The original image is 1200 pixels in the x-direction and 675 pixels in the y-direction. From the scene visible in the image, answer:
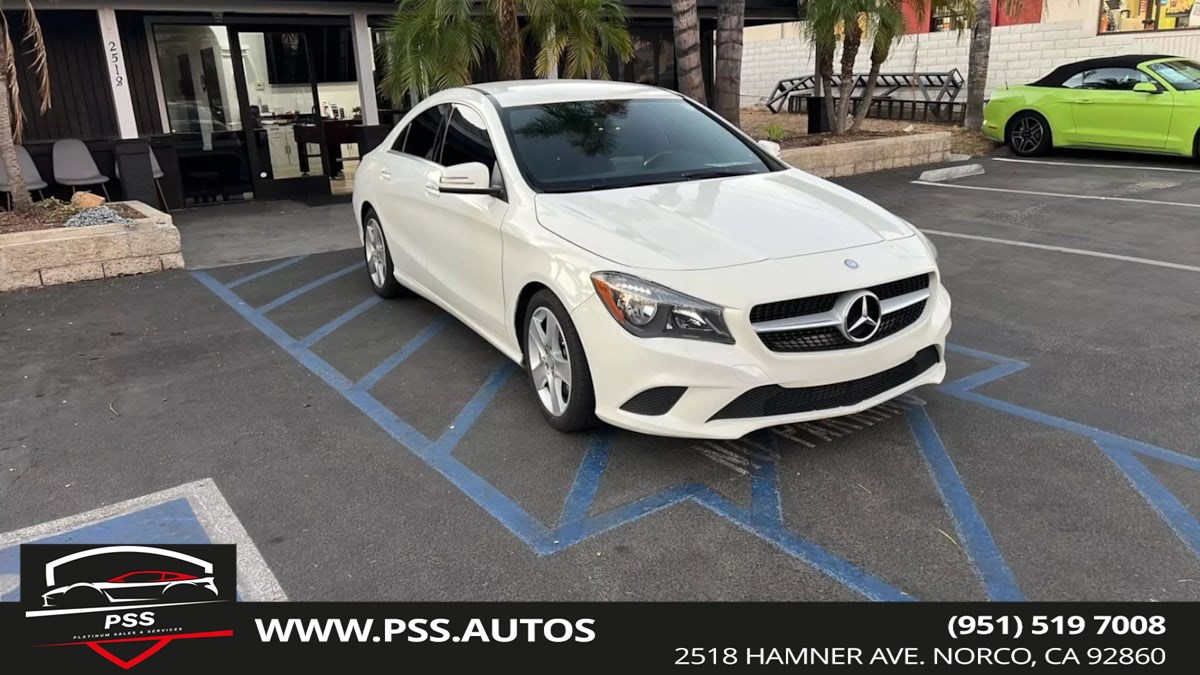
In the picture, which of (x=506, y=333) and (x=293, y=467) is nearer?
(x=293, y=467)

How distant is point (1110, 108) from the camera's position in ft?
41.4

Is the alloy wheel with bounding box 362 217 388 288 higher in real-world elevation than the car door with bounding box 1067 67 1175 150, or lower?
lower

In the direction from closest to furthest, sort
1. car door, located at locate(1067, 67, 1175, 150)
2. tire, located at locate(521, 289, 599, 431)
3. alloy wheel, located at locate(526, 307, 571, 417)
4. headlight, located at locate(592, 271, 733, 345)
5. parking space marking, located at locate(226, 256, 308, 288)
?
headlight, located at locate(592, 271, 733, 345)
tire, located at locate(521, 289, 599, 431)
alloy wheel, located at locate(526, 307, 571, 417)
parking space marking, located at locate(226, 256, 308, 288)
car door, located at locate(1067, 67, 1175, 150)

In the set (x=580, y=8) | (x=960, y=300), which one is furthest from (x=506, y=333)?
(x=580, y=8)

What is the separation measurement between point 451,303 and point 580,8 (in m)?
6.49

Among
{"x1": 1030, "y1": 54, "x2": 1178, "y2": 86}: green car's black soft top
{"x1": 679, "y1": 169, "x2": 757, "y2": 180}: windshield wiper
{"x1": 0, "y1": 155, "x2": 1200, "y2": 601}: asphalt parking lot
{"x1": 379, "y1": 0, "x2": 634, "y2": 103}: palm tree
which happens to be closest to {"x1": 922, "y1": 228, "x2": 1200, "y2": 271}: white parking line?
{"x1": 0, "y1": 155, "x2": 1200, "y2": 601}: asphalt parking lot

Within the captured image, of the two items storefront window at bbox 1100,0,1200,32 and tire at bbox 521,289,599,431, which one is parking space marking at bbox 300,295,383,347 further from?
storefront window at bbox 1100,0,1200,32

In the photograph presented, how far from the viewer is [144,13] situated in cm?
1114

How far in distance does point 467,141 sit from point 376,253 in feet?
6.02

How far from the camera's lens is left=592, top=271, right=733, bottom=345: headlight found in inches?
135

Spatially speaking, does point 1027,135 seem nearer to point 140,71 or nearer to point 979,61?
point 979,61

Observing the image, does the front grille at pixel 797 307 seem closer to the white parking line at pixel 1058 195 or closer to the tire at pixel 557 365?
the tire at pixel 557 365

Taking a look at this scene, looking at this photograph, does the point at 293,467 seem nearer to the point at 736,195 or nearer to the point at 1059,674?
the point at 736,195

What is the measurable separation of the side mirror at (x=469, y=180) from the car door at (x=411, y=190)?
2.76ft
